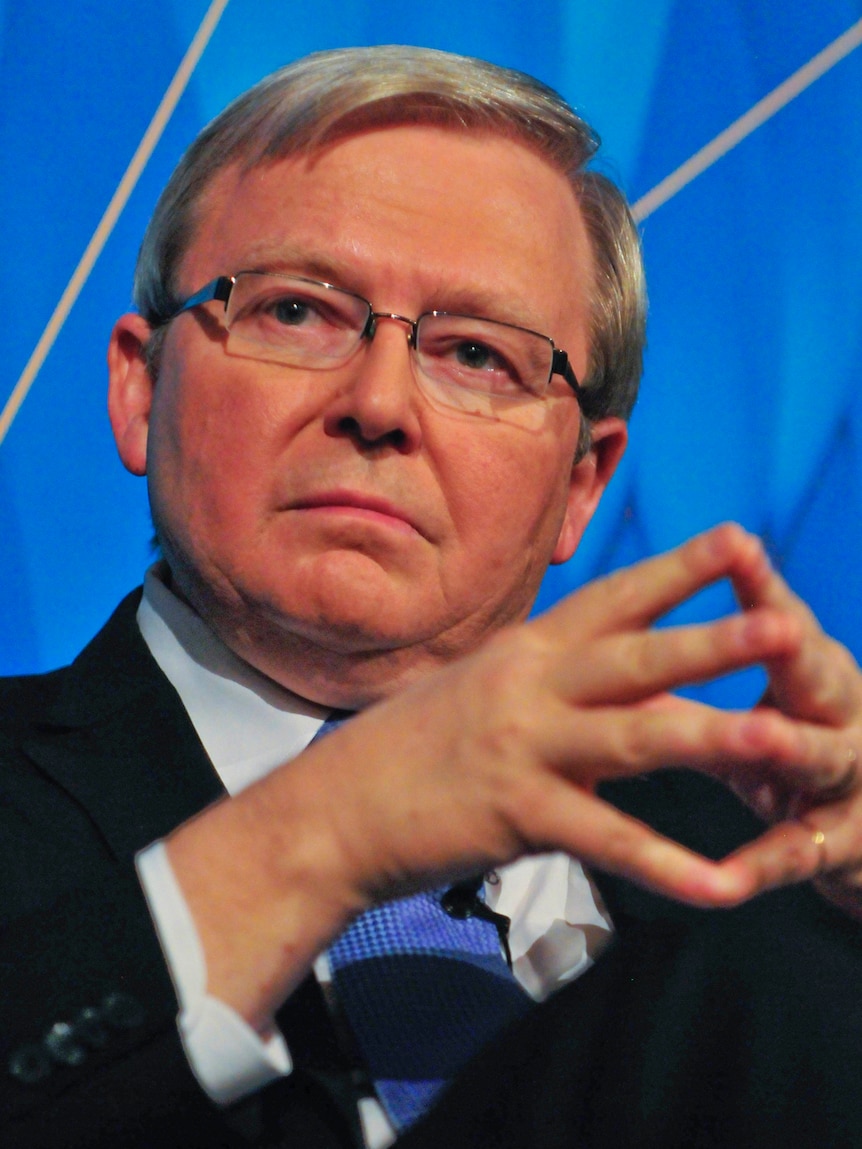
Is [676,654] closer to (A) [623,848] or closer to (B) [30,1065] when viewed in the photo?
(A) [623,848]

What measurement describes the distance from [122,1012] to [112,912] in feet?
0.22

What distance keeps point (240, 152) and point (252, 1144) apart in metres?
1.07

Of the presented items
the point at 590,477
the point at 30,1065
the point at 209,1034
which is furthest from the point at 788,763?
the point at 590,477

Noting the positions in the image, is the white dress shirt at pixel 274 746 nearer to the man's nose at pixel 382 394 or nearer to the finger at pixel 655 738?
the man's nose at pixel 382 394

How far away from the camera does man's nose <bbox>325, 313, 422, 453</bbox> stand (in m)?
1.26

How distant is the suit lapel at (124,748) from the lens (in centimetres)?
119

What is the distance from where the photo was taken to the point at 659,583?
2.39 ft

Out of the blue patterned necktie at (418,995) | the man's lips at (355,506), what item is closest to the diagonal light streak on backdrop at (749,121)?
the man's lips at (355,506)

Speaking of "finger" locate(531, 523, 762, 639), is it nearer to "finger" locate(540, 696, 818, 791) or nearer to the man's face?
"finger" locate(540, 696, 818, 791)

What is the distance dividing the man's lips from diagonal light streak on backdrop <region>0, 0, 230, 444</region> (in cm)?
74

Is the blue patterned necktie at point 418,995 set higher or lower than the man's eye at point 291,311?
lower

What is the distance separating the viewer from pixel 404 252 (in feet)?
4.46

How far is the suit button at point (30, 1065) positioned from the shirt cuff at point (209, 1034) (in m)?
0.09

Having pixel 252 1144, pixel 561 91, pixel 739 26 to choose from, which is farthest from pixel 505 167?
pixel 252 1144
